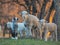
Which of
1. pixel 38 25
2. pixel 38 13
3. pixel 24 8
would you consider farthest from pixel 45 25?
pixel 24 8

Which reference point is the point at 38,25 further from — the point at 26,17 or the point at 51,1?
the point at 51,1

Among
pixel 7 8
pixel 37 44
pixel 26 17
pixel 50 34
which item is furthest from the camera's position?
pixel 7 8

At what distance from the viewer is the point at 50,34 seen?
18578 millimetres

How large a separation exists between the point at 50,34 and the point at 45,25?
8.56 feet

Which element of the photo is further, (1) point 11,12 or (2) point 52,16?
(1) point 11,12

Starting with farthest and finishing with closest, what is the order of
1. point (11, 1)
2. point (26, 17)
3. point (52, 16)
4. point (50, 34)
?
point (11, 1) → point (52, 16) → point (50, 34) → point (26, 17)

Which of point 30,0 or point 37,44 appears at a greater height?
point 30,0

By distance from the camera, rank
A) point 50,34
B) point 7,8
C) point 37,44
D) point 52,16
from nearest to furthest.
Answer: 1. point 37,44
2. point 50,34
3. point 52,16
4. point 7,8

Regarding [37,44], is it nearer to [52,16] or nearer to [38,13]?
[52,16]

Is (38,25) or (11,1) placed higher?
(11,1)

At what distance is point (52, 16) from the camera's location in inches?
849

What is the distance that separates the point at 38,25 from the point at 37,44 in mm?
3990

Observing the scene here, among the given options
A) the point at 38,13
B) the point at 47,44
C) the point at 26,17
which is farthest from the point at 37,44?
the point at 38,13

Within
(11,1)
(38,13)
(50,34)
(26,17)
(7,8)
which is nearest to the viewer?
(26,17)
